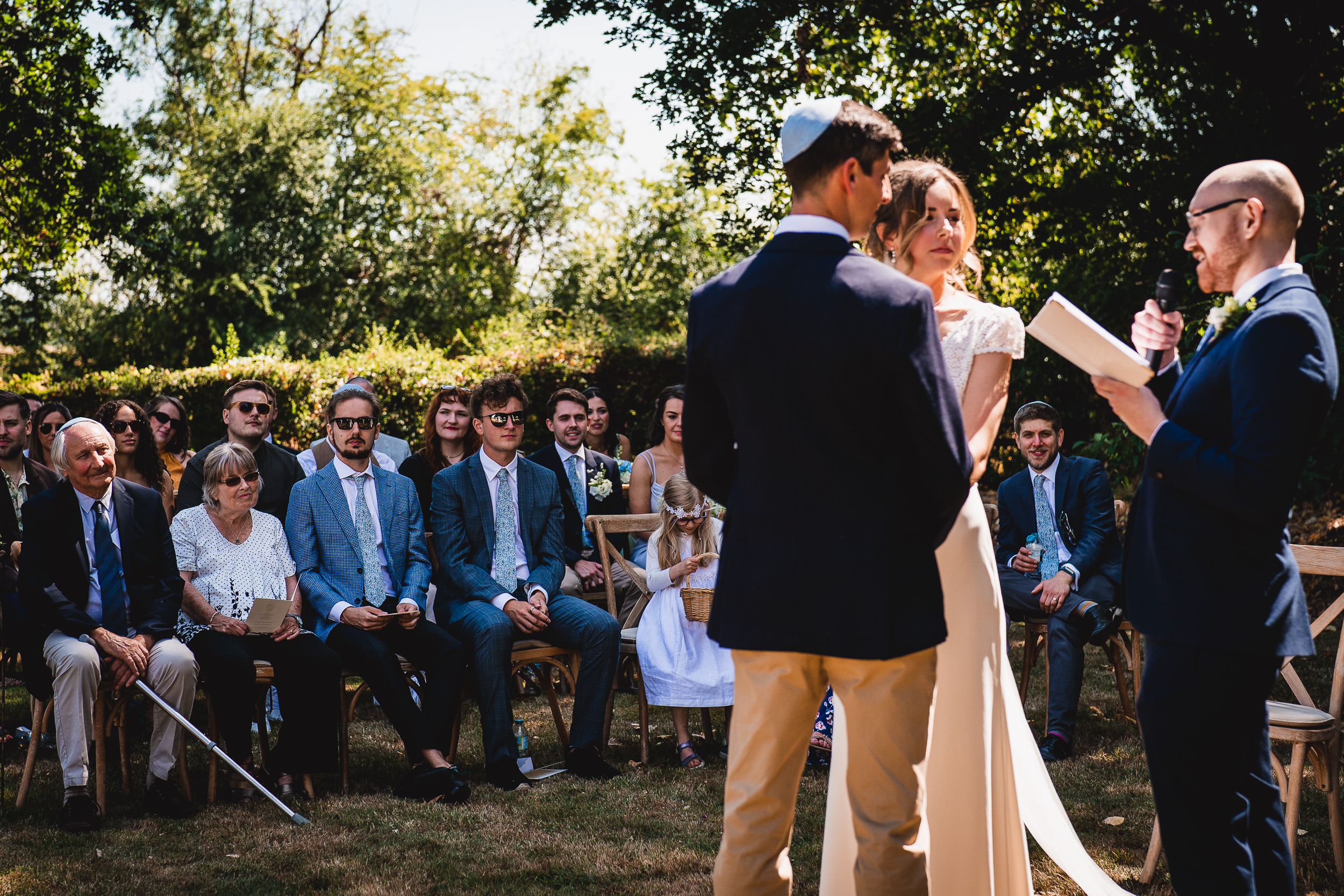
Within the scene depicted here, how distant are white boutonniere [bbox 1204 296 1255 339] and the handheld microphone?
187mm

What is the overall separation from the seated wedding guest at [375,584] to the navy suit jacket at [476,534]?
167mm

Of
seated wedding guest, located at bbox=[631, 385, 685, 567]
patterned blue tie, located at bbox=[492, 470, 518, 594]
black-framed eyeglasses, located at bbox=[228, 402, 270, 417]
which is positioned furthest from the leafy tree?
patterned blue tie, located at bbox=[492, 470, 518, 594]

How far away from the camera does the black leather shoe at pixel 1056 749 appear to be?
208 inches

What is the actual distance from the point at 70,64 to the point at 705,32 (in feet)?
21.2

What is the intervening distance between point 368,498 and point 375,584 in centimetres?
47

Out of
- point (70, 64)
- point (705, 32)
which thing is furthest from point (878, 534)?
point (70, 64)

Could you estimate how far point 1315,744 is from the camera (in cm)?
370

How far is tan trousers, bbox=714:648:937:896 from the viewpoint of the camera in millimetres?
2137

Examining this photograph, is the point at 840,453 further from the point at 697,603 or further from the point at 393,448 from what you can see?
the point at 393,448

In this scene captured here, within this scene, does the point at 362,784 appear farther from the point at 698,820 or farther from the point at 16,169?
the point at 16,169

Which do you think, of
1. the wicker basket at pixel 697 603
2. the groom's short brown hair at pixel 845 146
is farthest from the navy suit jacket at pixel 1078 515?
the groom's short brown hair at pixel 845 146

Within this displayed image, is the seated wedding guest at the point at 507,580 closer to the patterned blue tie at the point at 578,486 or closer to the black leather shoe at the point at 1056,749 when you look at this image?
the patterned blue tie at the point at 578,486

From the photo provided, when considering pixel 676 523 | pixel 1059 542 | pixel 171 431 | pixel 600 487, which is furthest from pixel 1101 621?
pixel 171 431

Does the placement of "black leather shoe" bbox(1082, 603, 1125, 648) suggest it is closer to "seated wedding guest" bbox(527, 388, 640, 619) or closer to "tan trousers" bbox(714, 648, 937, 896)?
"seated wedding guest" bbox(527, 388, 640, 619)
